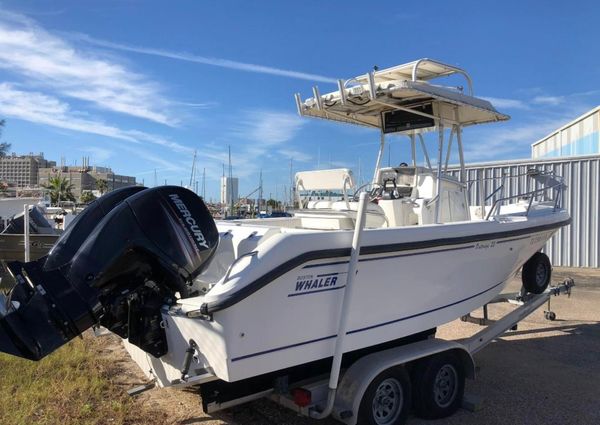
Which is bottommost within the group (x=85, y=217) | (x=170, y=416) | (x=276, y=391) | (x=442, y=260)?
(x=170, y=416)

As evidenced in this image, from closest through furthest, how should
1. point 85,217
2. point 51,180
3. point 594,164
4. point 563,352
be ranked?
point 85,217 < point 563,352 < point 594,164 < point 51,180

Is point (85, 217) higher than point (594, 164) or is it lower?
lower

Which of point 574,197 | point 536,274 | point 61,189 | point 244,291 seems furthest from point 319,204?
point 61,189

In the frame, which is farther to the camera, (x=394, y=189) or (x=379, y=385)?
(x=394, y=189)

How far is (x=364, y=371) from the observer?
364 centimetres

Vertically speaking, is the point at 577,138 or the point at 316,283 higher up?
the point at 577,138

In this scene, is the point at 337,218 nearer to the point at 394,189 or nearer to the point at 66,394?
the point at 394,189

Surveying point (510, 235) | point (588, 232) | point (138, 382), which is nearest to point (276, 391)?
point (138, 382)

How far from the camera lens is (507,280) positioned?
5387 millimetres

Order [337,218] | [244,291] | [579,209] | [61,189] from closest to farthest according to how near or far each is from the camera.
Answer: [244,291] → [337,218] → [579,209] → [61,189]

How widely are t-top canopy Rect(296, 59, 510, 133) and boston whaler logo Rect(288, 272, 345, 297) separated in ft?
6.82

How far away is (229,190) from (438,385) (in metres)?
13.8

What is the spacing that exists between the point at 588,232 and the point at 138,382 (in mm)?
12032

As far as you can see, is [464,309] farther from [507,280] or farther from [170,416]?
[170,416]
